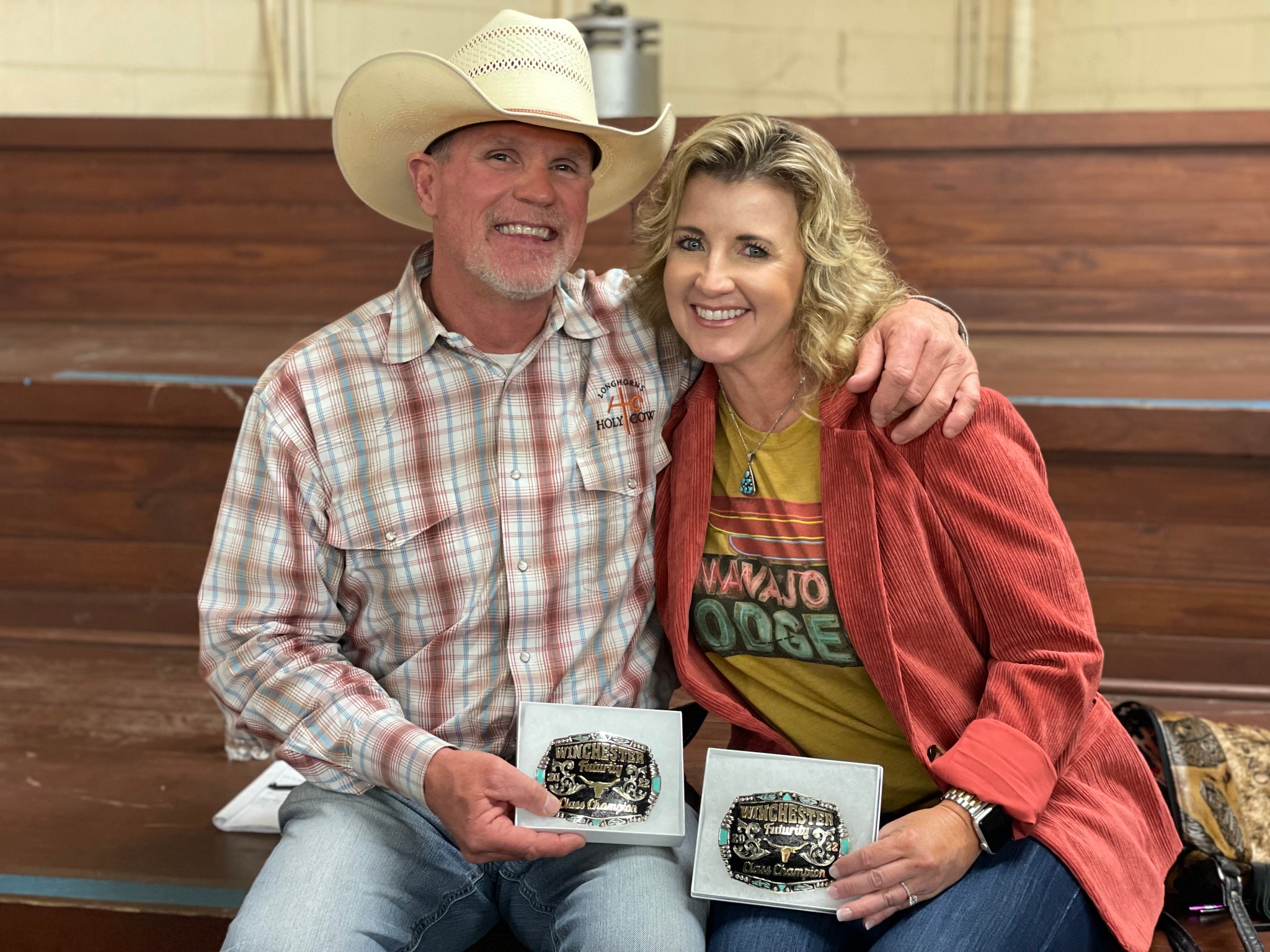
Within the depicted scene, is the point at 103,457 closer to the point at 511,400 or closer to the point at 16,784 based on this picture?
the point at 16,784

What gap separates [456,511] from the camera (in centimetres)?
133

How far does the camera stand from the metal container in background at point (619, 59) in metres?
3.21

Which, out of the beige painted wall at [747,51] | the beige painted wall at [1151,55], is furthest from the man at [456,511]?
the beige painted wall at [1151,55]

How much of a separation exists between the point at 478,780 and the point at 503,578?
0.24m

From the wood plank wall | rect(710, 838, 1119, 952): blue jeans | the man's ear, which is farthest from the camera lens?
the wood plank wall

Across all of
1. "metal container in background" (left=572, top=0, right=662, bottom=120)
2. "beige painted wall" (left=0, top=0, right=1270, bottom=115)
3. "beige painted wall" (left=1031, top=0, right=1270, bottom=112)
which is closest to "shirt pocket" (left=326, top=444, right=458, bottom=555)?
"metal container in background" (left=572, top=0, right=662, bottom=120)

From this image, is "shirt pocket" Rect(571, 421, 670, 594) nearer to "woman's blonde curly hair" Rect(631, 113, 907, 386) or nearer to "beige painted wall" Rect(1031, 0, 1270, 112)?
"woman's blonde curly hair" Rect(631, 113, 907, 386)

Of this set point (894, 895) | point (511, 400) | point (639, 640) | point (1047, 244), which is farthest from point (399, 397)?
point (1047, 244)

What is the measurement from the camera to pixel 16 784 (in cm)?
175

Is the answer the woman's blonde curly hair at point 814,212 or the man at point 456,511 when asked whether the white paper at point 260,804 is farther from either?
the woman's blonde curly hair at point 814,212

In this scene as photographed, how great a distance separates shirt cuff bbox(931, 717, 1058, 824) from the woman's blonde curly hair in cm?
40

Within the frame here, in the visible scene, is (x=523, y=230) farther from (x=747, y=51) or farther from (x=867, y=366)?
(x=747, y=51)

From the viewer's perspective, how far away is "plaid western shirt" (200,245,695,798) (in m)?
1.30

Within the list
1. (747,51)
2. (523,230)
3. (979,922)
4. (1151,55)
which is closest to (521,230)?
(523,230)
